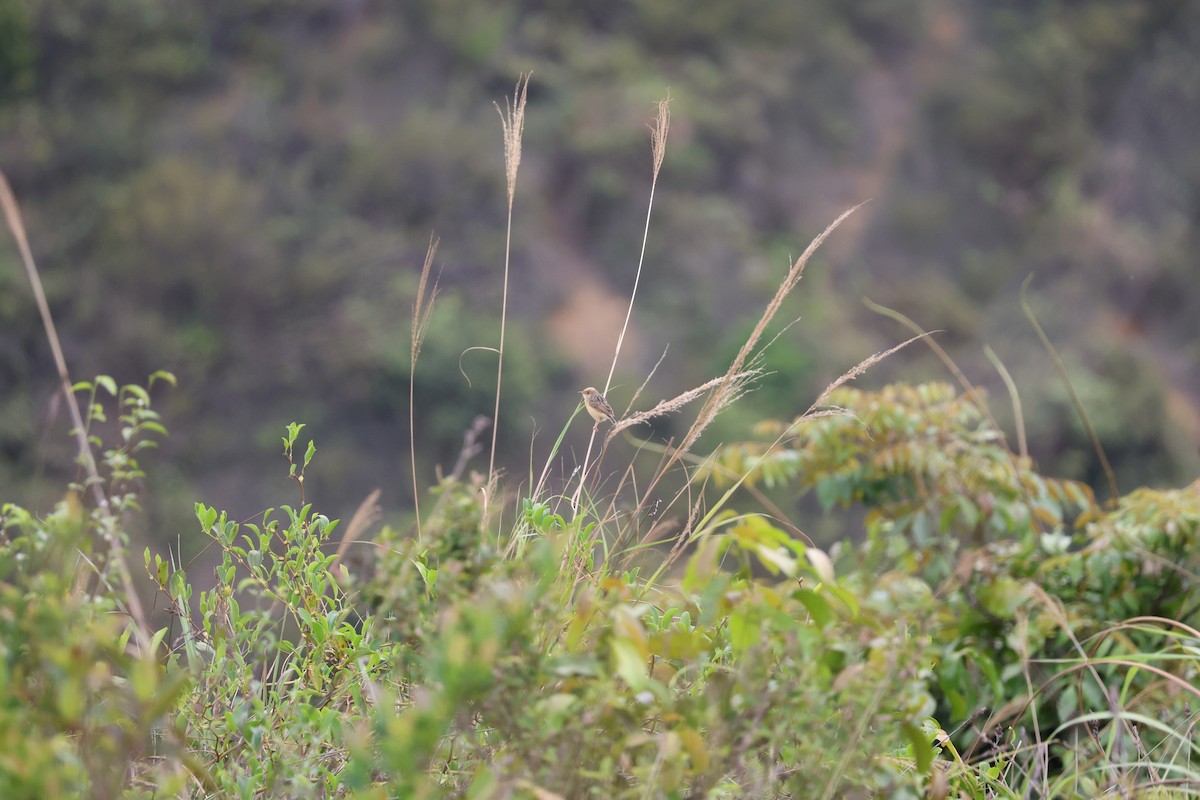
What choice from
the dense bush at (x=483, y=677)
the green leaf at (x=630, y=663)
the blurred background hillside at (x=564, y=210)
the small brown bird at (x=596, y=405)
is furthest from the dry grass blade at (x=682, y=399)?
the blurred background hillside at (x=564, y=210)

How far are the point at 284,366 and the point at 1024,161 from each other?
36.6 ft

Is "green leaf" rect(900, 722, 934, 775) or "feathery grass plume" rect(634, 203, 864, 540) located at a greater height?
"feathery grass plume" rect(634, 203, 864, 540)

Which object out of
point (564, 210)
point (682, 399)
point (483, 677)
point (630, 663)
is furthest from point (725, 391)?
point (564, 210)

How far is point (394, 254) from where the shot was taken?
11.6 metres

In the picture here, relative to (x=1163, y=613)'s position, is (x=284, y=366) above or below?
below

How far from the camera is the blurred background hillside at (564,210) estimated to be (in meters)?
10.5

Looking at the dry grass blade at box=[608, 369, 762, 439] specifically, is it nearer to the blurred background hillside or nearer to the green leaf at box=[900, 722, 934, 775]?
the green leaf at box=[900, 722, 934, 775]

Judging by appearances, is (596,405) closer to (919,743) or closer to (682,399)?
(682,399)

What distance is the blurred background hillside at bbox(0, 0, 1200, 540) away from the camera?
10500 mm

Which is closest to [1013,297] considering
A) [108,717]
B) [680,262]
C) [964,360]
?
[964,360]

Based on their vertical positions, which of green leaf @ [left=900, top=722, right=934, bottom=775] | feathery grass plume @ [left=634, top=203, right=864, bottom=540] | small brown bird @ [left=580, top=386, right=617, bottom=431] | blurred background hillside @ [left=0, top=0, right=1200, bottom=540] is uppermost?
feathery grass plume @ [left=634, top=203, right=864, bottom=540]

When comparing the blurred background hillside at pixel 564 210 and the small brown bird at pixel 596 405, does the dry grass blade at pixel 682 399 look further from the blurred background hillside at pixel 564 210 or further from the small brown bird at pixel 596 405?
the blurred background hillside at pixel 564 210

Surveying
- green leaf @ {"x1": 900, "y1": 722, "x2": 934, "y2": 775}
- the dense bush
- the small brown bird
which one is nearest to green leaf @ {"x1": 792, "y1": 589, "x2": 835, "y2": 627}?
the dense bush

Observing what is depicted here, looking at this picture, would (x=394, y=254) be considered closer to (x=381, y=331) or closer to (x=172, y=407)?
(x=381, y=331)
